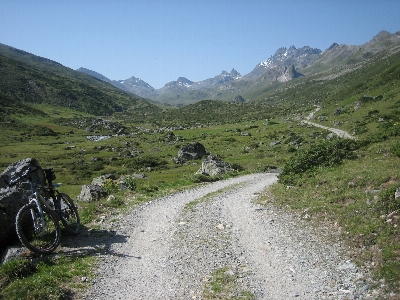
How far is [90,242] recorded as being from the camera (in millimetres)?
14148

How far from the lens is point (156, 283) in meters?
Result: 10.5

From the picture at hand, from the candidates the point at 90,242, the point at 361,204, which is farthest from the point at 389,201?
the point at 90,242

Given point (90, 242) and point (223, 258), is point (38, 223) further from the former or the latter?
point (223, 258)

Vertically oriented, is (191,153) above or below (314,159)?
below

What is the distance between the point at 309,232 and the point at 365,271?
4.27 m

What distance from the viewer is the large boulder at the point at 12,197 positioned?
1238 cm

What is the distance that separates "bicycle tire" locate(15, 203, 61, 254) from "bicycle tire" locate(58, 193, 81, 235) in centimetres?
133

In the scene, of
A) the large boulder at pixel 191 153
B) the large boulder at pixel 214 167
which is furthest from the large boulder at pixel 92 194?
the large boulder at pixel 191 153

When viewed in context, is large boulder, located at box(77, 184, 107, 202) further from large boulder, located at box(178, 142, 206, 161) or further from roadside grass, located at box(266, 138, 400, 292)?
large boulder, located at box(178, 142, 206, 161)

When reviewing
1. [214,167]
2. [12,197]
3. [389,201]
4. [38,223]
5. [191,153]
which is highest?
[12,197]

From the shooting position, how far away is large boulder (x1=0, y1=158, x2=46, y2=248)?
12.4 meters

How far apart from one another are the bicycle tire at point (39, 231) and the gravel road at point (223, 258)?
1.99 m

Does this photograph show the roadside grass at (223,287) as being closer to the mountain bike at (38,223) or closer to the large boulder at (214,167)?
the mountain bike at (38,223)

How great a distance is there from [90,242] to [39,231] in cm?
253
